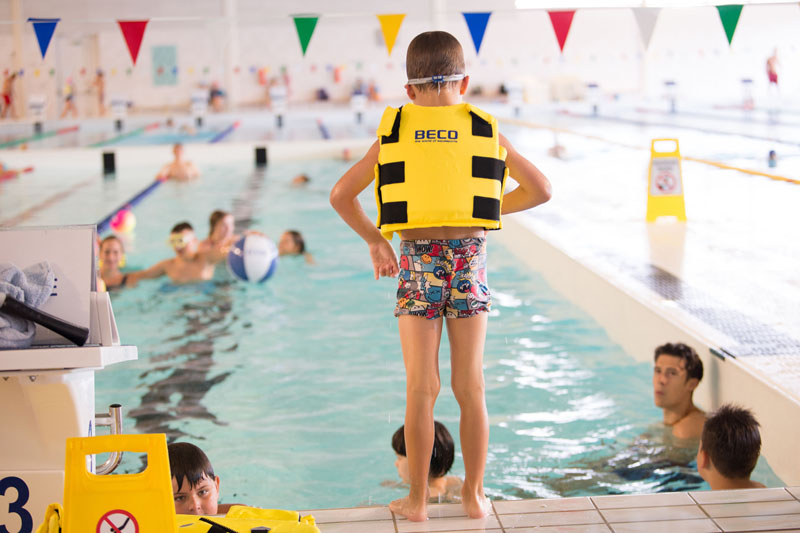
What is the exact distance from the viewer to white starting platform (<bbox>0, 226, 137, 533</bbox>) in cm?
193

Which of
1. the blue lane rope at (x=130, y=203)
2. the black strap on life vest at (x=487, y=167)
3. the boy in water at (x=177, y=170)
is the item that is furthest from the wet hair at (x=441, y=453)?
the boy in water at (x=177, y=170)

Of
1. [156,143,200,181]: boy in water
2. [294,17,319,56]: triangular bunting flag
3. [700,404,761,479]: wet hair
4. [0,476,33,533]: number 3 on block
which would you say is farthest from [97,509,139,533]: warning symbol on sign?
[156,143,200,181]: boy in water

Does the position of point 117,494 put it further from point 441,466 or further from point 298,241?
point 298,241

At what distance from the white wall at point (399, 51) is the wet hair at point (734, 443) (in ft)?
69.3

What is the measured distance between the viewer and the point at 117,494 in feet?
5.76

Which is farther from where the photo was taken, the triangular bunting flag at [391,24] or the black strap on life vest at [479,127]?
the triangular bunting flag at [391,24]

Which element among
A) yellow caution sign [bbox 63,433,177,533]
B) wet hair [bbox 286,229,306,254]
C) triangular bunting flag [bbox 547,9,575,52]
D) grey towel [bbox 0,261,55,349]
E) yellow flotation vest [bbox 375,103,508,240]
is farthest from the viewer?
wet hair [bbox 286,229,306,254]

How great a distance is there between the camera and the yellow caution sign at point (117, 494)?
173 cm

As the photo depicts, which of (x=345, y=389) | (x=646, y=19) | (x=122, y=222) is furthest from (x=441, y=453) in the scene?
(x=122, y=222)

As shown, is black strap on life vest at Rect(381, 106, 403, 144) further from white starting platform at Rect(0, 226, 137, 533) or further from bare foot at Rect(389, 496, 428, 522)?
bare foot at Rect(389, 496, 428, 522)

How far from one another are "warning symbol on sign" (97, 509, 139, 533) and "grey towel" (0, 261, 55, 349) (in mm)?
469

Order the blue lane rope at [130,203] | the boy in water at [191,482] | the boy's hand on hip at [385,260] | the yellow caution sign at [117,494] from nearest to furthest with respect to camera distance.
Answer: the yellow caution sign at [117,494]
the boy's hand on hip at [385,260]
the boy in water at [191,482]
the blue lane rope at [130,203]

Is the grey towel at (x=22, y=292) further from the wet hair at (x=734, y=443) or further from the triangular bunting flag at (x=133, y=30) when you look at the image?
the triangular bunting flag at (x=133, y=30)

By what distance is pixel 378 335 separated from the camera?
18.9 ft
